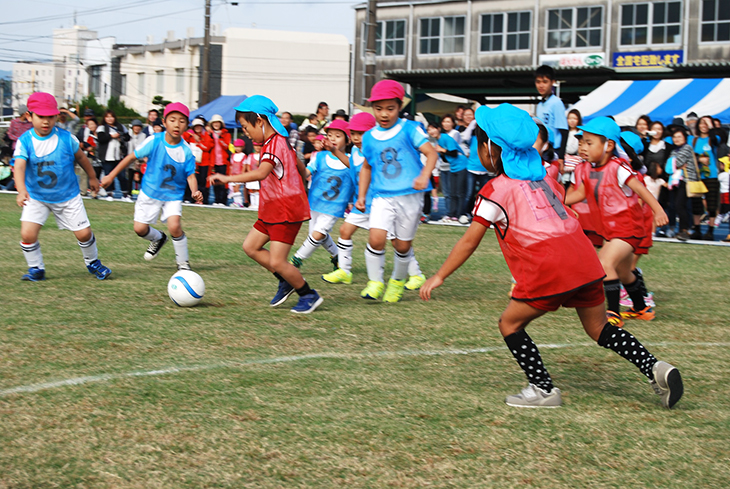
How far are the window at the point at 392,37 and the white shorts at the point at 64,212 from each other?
41.5 m

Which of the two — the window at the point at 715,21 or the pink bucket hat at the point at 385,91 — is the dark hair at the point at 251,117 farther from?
the window at the point at 715,21

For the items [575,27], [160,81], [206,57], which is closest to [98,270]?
[206,57]

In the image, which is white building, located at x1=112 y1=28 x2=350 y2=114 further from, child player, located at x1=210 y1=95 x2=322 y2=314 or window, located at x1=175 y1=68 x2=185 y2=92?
child player, located at x1=210 y1=95 x2=322 y2=314

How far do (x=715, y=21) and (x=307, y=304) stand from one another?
37.2 metres

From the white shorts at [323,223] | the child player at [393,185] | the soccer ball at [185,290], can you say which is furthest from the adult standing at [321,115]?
the soccer ball at [185,290]

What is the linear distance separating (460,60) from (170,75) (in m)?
37.5

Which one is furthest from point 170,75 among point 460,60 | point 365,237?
point 365,237

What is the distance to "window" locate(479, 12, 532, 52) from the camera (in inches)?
1730

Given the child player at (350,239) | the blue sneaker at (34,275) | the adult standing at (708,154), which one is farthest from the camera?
the adult standing at (708,154)

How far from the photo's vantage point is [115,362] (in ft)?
15.7

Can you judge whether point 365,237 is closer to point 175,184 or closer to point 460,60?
point 175,184

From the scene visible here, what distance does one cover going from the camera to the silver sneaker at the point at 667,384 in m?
4.15

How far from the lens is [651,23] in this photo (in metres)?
39.3

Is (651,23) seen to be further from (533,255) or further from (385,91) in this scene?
(533,255)
